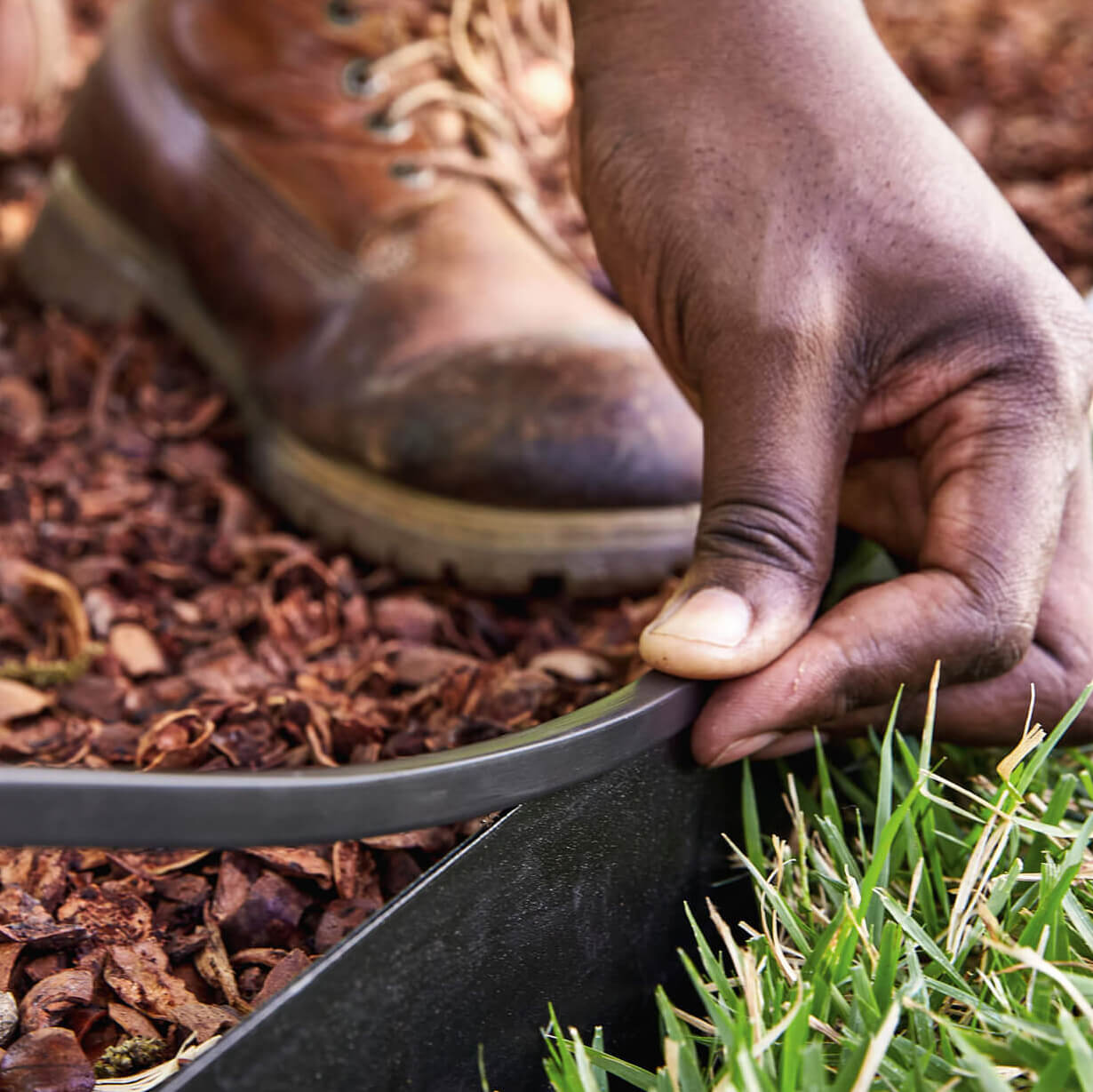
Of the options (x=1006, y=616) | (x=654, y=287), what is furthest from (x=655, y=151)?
(x=1006, y=616)

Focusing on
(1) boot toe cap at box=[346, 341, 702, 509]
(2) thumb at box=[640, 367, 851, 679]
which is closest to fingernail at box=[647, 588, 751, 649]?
(2) thumb at box=[640, 367, 851, 679]

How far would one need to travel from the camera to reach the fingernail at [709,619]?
765mm

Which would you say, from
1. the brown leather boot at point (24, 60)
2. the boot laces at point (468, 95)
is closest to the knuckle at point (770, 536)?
the boot laces at point (468, 95)

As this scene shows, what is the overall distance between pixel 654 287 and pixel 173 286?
1.06 m

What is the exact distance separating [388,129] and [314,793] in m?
1.20

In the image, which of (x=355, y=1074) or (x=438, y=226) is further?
(x=438, y=226)

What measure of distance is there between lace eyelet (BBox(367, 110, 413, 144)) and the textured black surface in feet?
3.45

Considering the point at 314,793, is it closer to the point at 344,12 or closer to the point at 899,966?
the point at 899,966

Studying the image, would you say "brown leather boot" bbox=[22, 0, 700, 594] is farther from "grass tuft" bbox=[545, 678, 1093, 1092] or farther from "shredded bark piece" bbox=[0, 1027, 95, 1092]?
"shredded bark piece" bbox=[0, 1027, 95, 1092]

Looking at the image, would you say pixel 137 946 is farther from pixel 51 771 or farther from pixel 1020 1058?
pixel 1020 1058

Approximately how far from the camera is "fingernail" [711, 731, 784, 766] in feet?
A: 2.57

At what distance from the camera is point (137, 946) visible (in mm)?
773

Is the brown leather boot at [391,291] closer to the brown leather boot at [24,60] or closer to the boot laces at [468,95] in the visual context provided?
the boot laces at [468,95]

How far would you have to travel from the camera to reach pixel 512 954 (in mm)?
678
